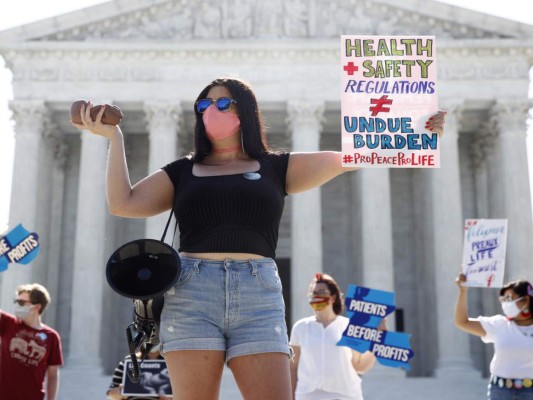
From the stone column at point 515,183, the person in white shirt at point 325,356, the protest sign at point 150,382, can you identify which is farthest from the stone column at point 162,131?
the person in white shirt at point 325,356

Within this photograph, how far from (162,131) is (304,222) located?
716cm

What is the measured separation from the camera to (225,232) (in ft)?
14.1

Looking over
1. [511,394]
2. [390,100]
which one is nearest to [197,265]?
[390,100]

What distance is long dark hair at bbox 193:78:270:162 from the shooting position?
470 centimetres

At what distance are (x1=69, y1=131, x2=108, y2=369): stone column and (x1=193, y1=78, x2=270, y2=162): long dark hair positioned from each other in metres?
27.9

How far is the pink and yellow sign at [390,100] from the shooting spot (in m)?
4.95

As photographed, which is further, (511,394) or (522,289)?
(522,289)

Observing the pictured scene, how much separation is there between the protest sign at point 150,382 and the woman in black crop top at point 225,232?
532cm

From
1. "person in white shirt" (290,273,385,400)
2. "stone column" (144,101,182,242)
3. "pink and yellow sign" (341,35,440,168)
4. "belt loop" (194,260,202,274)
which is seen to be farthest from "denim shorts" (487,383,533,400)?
"stone column" (144,101,182,242)

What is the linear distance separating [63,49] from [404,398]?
66.2ft

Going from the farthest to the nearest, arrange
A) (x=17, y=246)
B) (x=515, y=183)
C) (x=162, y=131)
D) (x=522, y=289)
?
1. (x=162, y=131)
2. (x=515, y=183)
3. (x=17, y=246)
4. (x=522, y=289)

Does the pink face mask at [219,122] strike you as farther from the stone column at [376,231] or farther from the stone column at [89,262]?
the stone column at [89,262]

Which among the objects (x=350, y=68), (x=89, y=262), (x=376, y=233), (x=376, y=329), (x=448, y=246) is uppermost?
(x=376, y=233)

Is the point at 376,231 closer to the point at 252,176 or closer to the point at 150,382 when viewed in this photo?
the point at 150,382
